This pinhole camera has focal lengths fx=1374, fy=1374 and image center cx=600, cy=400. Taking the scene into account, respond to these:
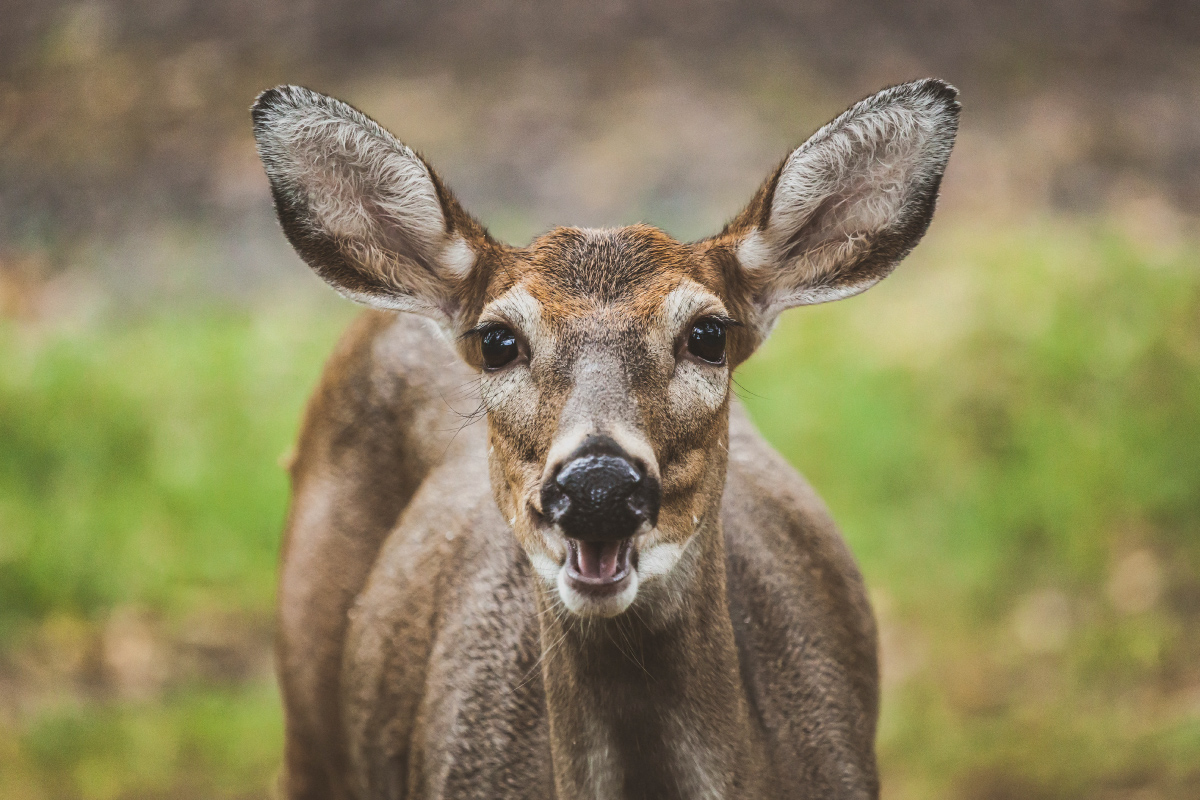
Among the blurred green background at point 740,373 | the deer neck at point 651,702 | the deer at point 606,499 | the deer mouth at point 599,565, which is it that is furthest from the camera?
the blurred green background at point 740,373

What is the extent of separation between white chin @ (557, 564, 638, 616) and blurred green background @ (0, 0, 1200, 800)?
367 centimetres

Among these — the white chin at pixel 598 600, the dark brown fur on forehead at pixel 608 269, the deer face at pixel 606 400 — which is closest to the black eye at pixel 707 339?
the deer face at pixel 606 400

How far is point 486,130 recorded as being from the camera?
11.1m

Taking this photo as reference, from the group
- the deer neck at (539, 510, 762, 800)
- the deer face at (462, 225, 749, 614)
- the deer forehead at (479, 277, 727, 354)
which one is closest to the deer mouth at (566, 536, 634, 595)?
the deer face at (462, 225, 749, 614)

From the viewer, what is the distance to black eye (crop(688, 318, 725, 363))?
3355mm

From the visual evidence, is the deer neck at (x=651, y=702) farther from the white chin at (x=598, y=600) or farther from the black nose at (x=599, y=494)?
the black nose at (x=599, y=494)

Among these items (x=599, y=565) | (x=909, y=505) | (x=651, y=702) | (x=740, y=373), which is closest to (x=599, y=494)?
(x=599, y=565)

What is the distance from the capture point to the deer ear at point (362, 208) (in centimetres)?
354

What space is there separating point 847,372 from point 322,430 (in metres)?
4.18

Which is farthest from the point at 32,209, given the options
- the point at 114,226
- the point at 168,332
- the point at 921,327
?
the point at 921,327

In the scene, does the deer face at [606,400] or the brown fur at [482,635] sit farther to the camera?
the brown fur at [482,635]

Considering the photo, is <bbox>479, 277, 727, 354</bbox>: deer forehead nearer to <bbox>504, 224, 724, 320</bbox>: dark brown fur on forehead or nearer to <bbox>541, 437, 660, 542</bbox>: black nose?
<bbox>504, 224, 724, 320</bbox>: dark brown fur on forehead

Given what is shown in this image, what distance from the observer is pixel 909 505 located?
7.80 meters

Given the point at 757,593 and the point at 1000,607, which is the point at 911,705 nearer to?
the point at 1000,607
